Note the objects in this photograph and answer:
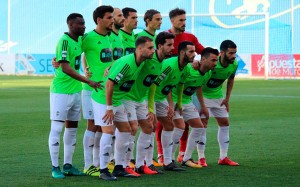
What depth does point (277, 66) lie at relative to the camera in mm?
42812

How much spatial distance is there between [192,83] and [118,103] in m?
1.75

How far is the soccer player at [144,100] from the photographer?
10883 mm

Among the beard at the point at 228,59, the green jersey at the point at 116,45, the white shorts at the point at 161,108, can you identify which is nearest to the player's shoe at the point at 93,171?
the white shorts at the point at 161,108

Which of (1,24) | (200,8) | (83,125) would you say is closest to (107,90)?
(83,125)

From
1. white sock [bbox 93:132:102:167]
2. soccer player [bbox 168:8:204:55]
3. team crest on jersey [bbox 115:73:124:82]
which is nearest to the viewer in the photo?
team crest on jersey [bbox 115:73:124:82]

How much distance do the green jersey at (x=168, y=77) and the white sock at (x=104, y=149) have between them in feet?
3.74

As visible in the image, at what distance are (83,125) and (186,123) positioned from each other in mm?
5504

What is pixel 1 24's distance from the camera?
216 feet

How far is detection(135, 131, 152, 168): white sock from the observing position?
11102mm

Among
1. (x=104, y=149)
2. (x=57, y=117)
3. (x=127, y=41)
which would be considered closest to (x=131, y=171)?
(x=104, y=149)

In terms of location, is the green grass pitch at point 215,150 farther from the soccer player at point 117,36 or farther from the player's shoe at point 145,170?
the soccer player at point 117,36

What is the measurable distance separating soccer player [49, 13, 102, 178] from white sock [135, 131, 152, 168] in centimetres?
86

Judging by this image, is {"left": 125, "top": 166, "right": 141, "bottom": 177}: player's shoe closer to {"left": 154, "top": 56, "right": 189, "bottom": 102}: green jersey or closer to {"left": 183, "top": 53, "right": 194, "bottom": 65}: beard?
{"left": 154, "top": 56, "right": 189, "bottom": 102}: green jersey

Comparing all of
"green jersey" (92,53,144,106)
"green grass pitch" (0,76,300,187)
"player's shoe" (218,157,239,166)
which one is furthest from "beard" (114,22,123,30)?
"player's shoe" (218,157,239,166)
